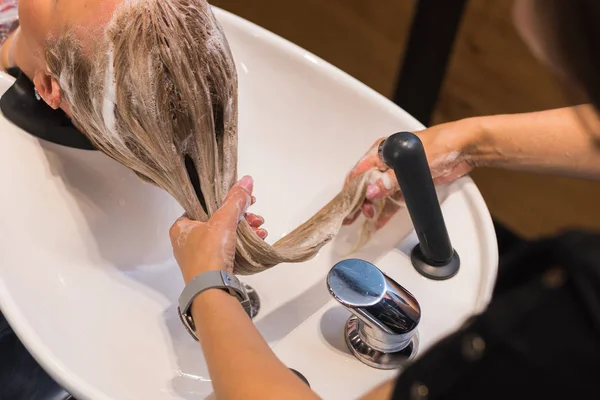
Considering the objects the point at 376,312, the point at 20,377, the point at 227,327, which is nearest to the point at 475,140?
the point at 376,312

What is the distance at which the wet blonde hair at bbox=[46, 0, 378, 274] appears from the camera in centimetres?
60

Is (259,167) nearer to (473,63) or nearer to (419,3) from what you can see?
(419,3)

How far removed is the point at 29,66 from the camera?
720 millimetres

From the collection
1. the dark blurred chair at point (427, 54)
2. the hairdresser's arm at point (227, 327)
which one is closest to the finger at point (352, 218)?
the hairdresser's arm at point (227, 327)

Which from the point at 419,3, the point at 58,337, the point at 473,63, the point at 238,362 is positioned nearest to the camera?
the point at 238,362

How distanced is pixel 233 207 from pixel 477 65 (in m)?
1.08

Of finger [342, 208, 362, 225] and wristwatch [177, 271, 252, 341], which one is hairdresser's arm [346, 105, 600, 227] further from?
wristwatch [177, 271, 252, 341]

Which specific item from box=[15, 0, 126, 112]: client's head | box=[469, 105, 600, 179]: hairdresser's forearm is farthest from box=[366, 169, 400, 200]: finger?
box=[15, 0, 126, 112]: client's head

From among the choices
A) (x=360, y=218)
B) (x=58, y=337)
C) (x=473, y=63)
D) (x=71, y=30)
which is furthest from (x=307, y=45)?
(x=58, y=337)

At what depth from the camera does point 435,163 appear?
2.45 feet

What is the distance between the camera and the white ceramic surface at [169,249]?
619 mm

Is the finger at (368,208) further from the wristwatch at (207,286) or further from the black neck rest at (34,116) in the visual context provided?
the black neck rest at (34,116)

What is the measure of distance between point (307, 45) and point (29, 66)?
119cm

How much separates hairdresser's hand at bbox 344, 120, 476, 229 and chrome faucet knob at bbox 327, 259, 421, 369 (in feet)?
0.56
